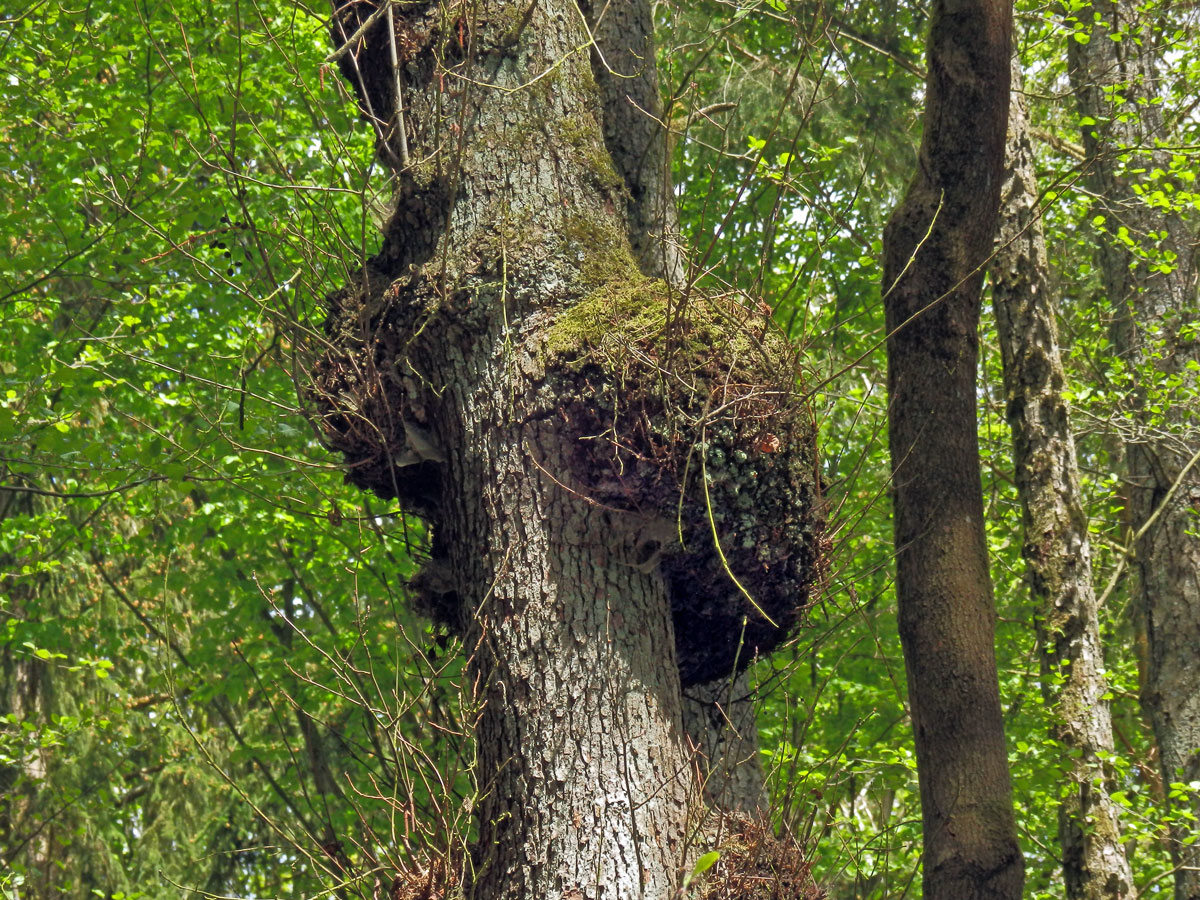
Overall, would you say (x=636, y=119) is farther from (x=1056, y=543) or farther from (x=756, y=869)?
(x=1056, y=543)

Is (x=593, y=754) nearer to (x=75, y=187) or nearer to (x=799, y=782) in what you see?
(x=799, y=782)

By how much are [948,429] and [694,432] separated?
0.97 m

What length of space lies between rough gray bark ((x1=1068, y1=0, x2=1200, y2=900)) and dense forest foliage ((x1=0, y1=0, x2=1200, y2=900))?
3 centimetres

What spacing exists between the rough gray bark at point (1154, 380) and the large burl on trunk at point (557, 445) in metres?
4.55

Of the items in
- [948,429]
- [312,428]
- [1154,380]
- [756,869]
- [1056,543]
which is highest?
[1154,380]

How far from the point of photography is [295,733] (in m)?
12.7

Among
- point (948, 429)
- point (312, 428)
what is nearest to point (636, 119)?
point (948, 429)

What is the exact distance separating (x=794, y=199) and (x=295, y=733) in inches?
318

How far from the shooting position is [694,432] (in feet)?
8.83

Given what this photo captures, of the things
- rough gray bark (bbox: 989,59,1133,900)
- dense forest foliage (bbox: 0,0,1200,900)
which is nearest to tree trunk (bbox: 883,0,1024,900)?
dense forest foliage (bbox: 0,0,1200,900)

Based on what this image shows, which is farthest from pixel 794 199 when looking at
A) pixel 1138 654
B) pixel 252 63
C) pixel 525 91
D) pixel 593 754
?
pixel 593 754

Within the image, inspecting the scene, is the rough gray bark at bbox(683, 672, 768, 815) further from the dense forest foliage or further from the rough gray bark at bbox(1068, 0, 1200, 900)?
the rough gray bark at bbox(1068, 0, 1200, 900)

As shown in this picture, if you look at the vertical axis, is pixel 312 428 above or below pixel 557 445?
above

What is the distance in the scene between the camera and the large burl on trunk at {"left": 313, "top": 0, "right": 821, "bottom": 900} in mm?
2549
